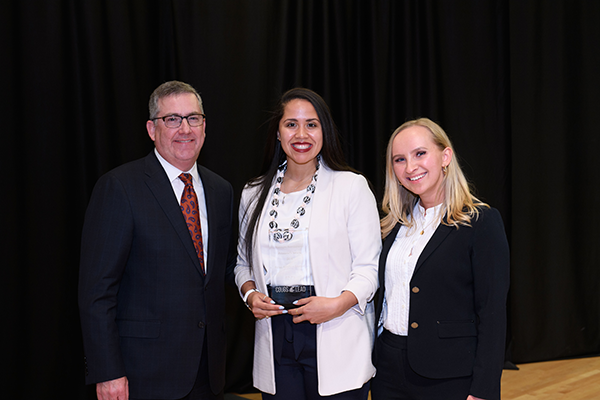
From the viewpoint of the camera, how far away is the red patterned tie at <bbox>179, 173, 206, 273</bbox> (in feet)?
6.68

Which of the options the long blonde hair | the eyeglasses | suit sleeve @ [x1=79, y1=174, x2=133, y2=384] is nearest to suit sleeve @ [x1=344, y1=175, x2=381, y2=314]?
the long blonde hair

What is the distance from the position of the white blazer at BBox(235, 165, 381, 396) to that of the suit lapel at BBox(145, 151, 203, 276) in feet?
0.92

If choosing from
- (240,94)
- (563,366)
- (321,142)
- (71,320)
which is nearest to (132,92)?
(240,94)

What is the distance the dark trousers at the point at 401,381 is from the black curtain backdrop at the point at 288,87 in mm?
2048

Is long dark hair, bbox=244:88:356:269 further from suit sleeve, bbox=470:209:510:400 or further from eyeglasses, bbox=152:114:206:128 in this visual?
suit sleeve, bbox=470:209:510:400

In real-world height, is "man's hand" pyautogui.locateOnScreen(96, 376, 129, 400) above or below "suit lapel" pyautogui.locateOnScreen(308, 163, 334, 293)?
below

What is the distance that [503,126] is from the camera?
15.9 ft

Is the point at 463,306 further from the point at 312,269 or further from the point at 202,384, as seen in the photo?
the point at 202,384

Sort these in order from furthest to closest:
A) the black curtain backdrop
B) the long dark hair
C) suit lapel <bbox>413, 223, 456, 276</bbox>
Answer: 1. the black curtain backdrop
2. the long dark hair
3. suit lapel <bbox>413, 223, 456, 276</bbox>

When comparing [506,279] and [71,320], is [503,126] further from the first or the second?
[71,320]

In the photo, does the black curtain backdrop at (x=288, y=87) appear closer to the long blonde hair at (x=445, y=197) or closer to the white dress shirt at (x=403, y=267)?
the long blonde hair at (x=445, y=197)

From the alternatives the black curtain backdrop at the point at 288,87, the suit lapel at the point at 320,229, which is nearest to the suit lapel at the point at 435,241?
the suit lapel at the point at 320,229

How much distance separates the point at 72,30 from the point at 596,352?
553 centimetres

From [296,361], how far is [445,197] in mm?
873
